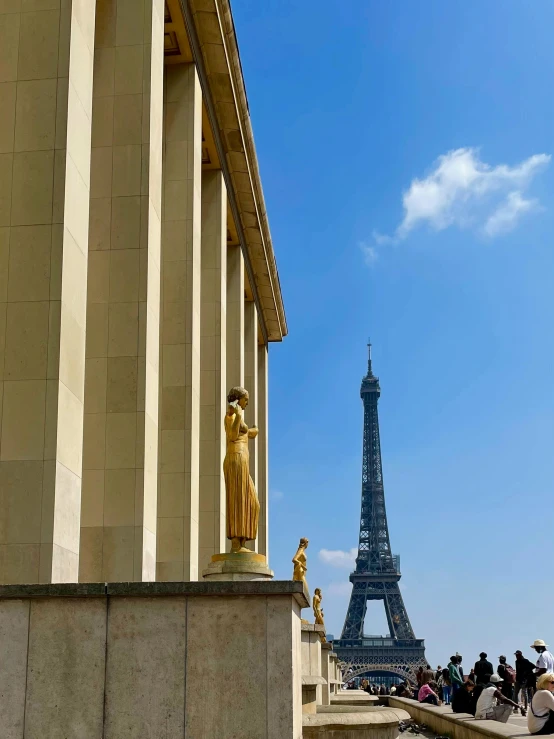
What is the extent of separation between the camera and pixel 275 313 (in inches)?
1885

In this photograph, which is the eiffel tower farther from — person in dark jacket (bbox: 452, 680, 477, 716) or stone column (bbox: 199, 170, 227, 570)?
person in dark jacket (bbox: 452, 680, 477, 716)

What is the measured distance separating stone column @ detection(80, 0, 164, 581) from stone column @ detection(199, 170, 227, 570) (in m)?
8.40

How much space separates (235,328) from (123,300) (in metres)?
15.6

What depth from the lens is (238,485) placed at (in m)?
15.0

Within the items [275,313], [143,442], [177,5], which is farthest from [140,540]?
[275,313]

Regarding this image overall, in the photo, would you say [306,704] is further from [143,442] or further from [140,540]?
[143,442]

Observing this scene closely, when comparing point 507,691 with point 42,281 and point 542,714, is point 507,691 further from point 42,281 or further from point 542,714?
point 42,281

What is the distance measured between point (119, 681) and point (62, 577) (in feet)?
11.9

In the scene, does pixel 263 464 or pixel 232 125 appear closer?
pixel 232 125

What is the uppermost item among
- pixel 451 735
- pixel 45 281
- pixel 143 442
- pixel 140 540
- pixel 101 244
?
pixel 101 244

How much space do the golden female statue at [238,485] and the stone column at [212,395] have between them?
13199 millimetres

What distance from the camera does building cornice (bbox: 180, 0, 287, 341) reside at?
26625 millimetres

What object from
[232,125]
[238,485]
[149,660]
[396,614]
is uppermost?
[232,125]

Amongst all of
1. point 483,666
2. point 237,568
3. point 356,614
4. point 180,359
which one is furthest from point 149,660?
point 356,614
